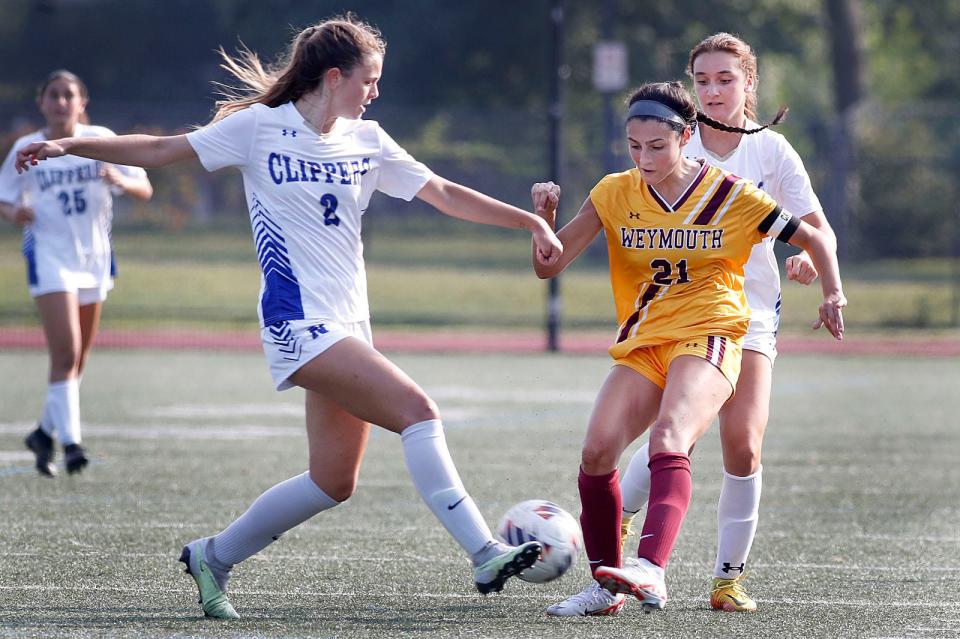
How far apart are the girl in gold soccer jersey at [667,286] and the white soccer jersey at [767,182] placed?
28cm

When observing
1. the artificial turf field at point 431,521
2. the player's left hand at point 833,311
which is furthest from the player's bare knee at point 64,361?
the player's left hand at point 833,311

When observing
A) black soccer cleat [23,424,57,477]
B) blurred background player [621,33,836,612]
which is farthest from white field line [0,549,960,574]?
black soccer cleat [23,424,57,477]

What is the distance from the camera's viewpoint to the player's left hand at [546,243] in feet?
16.6

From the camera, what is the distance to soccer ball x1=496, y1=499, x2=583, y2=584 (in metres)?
4.79

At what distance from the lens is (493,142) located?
70.4 feet

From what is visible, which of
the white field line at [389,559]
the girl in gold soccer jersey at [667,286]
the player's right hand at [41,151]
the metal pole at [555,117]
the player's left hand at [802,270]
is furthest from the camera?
the metal pole at [555,117]

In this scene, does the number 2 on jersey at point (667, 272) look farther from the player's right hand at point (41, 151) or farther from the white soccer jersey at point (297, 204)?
the player's right hand at point (41, 151)

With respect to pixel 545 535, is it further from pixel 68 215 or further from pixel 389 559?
pixel 68 215

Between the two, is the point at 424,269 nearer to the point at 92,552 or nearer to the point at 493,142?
the point at 493,142

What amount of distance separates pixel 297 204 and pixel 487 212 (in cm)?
67

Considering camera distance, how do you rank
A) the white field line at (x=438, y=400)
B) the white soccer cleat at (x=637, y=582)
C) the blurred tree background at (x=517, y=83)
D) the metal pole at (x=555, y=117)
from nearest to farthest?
1. the white soccer cleat at (x=637, y=582)
2. the white field line at (x=438, y=400)
3. the metal pole at (x=555, y=117)
4. the blurred tree background at (x=517, y=83)

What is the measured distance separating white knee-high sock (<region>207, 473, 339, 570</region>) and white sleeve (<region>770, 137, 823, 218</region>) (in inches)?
77.3

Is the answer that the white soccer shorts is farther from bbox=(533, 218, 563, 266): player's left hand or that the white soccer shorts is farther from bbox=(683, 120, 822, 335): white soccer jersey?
bbox=(683, 120, 822, 335): white soccer jersey

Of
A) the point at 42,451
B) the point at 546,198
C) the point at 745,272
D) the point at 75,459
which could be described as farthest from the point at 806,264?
the point at 42,451
